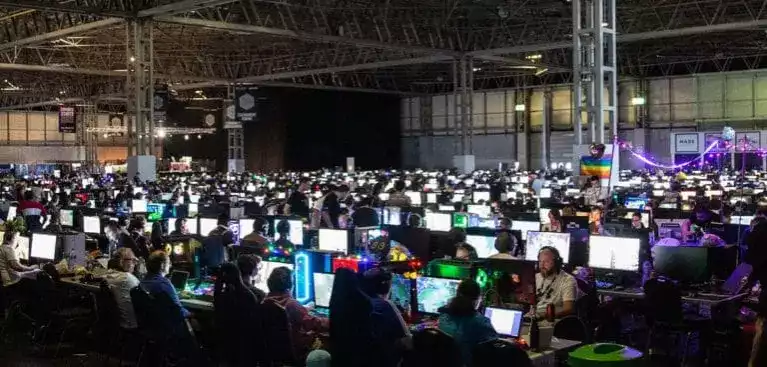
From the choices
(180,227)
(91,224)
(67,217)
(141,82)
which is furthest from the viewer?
(141,82)

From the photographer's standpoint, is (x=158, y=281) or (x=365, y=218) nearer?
(x=158, y=281)

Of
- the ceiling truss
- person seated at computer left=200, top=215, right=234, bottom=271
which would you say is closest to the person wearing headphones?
person seated at computer left=200, top=215, right=234, bottom=271

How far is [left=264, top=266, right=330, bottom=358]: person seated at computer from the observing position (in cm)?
785

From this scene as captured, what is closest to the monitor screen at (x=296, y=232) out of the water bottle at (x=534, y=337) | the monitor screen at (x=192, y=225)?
the monitor screen at (x=192, y=225)

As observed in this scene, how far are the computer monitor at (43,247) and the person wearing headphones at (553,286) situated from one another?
23.3 feet

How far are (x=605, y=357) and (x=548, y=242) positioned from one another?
19.4 feet

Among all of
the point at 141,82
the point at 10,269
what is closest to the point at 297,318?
the point at 10,269

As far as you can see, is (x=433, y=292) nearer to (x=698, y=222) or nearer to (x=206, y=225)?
(x=698, y=222)

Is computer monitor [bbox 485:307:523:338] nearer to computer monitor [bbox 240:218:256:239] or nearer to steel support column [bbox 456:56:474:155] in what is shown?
computer monitor [bbox 240:218:256:239]

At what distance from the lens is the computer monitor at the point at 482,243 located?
11922mm

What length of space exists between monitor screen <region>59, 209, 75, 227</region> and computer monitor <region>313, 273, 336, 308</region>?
1011 centimetres

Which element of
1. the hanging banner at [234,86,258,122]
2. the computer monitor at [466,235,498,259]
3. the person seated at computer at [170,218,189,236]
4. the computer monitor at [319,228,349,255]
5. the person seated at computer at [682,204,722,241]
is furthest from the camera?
the hanging banner at [234,86,258,122]

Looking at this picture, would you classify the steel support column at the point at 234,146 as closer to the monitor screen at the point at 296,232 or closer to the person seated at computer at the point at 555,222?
the monitor screen at the point at 296,232

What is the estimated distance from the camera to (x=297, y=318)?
7848 millimetres
